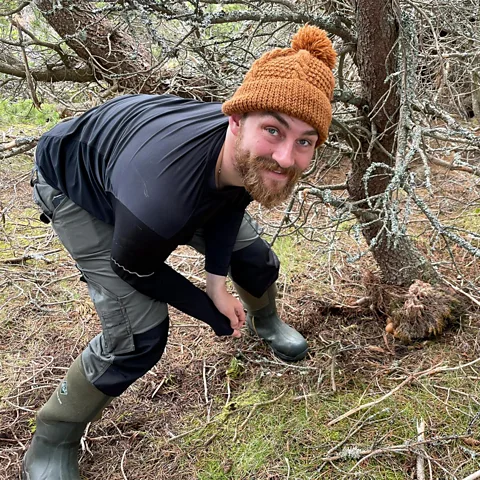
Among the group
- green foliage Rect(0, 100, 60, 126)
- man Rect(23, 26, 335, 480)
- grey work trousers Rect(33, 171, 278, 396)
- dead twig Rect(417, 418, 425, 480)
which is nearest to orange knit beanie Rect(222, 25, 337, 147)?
man Rect(23, 26, 335, 480)

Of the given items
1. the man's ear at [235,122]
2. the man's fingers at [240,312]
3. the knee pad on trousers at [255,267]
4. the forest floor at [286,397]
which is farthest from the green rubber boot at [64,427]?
the man's ear at [235,122]

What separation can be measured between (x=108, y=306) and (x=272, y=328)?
1040 millimetres

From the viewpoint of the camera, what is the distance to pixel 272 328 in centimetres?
250

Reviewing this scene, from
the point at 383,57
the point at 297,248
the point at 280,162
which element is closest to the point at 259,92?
the point at 280,162

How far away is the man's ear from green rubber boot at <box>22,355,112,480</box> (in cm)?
114

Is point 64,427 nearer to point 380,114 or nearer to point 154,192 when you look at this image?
point 154,192

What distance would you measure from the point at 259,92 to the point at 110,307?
97cm

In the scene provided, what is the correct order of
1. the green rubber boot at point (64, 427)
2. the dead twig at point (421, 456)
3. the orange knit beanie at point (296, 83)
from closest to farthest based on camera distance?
the orange knit beanie at point (296, 83)
the dead twig at point (421, 456)
the green rubber boot at point (64, 427)

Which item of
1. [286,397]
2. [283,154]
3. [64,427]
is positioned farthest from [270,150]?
[64,427]

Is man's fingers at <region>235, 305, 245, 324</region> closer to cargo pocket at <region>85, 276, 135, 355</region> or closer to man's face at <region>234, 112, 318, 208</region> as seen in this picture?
cargo pocket at <region>85, 276, 135, 355</region>

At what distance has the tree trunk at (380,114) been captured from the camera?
1.92 m

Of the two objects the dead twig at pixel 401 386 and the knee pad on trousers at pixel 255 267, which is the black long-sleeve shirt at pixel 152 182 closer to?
the knee pad on trousers at pixel 255 267

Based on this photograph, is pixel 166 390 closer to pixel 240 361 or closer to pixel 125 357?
pixel 240 361

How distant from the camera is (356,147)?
7.72ft
